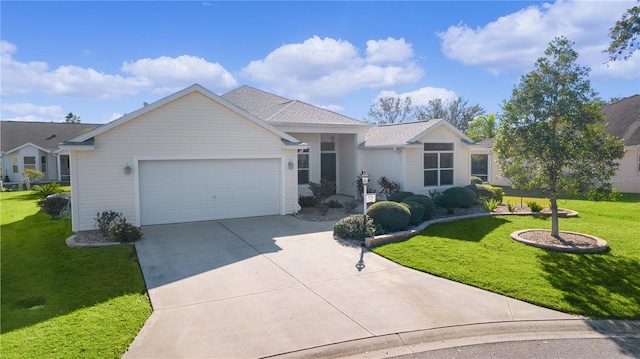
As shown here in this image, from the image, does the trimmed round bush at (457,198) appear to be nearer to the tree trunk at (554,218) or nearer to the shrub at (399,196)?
the shrub at (399,196)

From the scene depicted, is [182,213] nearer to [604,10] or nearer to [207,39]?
[207,39]

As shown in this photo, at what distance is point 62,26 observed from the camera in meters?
13.1

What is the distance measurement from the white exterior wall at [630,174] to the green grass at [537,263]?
32.0 feet

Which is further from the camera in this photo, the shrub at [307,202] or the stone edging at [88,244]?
the shrub at [307,202]

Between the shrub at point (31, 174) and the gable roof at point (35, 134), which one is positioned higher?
the gable roof at point (35, 134)

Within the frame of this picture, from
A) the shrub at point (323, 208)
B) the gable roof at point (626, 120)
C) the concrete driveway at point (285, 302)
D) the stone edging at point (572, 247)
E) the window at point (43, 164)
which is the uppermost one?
the gable roof at point (626, 120)

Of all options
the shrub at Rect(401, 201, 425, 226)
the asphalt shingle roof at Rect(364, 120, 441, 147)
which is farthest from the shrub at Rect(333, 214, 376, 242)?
the asphalt shingle roof at Rect(364, 120, 441, 147)

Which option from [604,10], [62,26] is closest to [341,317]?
[604,10]

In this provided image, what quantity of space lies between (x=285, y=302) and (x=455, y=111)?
4963 cm

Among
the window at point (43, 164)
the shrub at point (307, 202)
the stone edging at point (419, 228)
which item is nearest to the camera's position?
the stone edging at point (419, 228)

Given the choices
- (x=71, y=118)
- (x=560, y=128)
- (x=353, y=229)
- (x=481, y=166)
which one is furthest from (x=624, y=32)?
(x=71, y=118)

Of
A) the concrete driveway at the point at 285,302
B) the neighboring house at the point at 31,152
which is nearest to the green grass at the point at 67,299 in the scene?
the concrete driveway at the point at 285,302

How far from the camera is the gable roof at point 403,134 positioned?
17.4 m

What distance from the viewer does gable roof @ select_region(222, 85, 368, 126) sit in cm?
1750
